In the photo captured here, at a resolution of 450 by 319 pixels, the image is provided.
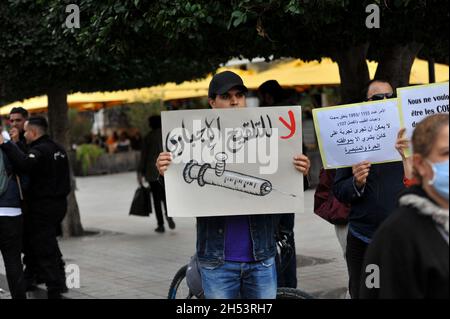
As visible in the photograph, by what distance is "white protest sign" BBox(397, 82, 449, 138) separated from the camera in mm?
4211

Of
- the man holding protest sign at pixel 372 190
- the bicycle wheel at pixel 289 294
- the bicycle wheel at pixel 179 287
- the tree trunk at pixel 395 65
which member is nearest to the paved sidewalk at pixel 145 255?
the tree trunk at pixel 395 65

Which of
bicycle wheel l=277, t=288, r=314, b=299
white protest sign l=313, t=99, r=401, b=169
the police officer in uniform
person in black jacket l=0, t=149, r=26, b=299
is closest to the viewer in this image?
white protest sign l=313, t=99, r=401, b=169

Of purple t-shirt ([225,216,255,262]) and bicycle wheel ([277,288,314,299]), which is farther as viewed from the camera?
bicycle wheel ([277,288,314,299])

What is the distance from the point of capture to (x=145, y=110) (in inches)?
1047

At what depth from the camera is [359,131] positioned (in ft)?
15.2

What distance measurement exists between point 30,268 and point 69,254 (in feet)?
7.44

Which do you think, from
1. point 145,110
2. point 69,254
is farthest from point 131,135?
point 69,254

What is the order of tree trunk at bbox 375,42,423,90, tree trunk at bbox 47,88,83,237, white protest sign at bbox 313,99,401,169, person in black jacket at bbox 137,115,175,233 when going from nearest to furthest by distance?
white protest sign at bbox 313,99,401,169
tree trunk at bbox 375,42,423,90
tree trunk at bbox 47,88,83,237
person in black jacket at bbox 137,115,175,233

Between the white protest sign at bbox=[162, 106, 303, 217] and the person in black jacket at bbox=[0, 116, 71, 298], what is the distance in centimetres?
375

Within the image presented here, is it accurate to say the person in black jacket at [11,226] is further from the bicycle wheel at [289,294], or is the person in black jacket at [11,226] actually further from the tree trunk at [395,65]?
the tree trunk at [395,65]

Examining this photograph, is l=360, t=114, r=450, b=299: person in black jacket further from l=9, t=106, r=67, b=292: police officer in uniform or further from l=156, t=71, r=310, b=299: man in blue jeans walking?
l=9, t=106, r=67, b=292: police officer in uniform

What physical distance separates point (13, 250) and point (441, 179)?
17.2ft

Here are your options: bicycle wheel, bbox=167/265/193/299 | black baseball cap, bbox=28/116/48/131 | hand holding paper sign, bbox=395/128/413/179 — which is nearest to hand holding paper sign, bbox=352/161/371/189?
hand holding paper sign, bbox=395/128/413/179

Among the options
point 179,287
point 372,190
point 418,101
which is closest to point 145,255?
point 179,287
